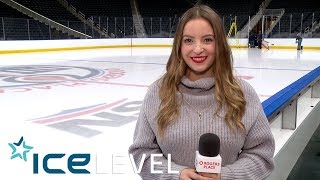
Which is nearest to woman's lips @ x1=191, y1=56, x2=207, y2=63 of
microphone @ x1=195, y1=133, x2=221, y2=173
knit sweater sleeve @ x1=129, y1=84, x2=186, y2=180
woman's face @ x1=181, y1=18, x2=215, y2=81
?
woman's face @ x1=181, y1=18, x2=215, y2=81

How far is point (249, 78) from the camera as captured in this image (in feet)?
21.1

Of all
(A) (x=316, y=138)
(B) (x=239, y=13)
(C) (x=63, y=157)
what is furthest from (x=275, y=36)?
(C) (x=63, y=157)

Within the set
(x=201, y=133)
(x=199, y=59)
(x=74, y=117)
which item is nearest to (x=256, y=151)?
(x=201, y=133)

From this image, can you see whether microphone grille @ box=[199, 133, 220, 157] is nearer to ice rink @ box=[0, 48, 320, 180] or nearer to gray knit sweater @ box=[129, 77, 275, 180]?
gray knit sweater @ box=[129, 77, 275, 180]

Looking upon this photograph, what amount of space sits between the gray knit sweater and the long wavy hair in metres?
0.02

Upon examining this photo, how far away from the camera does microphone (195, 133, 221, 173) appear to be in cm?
84

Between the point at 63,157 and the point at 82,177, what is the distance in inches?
18.9

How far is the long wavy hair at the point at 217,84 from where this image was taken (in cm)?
111

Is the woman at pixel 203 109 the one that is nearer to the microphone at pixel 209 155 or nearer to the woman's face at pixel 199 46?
the woman's face at pixel 199 46

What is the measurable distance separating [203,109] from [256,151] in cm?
23

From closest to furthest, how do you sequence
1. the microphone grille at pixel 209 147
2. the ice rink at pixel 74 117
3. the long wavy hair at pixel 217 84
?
the microphone grille at pixel 209 147
the long wavy hair at pixel 217 84
the ice rink at pixel 74 117

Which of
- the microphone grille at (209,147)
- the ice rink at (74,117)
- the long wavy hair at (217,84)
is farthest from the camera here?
the ice rink at (74,117)

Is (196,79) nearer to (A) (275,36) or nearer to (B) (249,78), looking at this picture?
(B) (249,78)

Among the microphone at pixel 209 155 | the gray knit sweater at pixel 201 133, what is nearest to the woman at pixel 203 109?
the gray knit sweater at pixel 201 133
